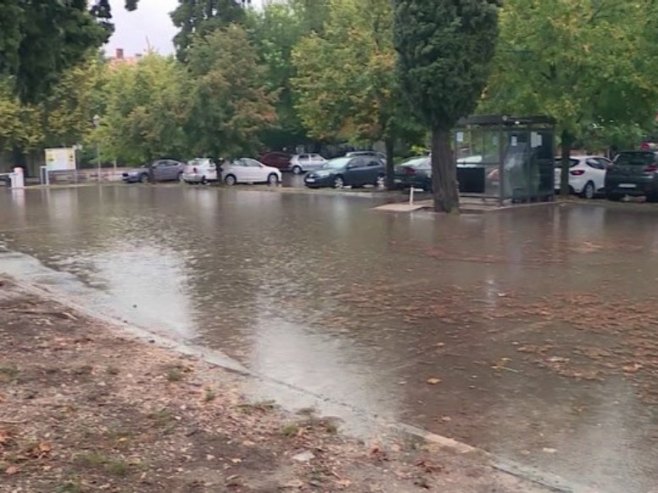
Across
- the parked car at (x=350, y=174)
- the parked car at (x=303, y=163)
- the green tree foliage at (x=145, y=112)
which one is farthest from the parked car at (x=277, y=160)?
the parked car at (x=350, y=174)

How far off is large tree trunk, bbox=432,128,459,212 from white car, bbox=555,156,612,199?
6.75 metres

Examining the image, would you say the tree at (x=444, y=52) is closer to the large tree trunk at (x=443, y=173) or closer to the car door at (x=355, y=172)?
the large tree trunk at (x=443, y=173)

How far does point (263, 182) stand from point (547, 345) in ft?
111

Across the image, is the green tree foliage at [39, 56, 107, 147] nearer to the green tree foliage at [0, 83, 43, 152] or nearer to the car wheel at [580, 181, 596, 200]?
the green tree foliage at [0, 83, 43, 152]

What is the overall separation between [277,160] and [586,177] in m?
31.4

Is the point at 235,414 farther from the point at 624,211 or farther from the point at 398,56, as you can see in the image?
the point at 624,211

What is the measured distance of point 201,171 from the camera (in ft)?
137

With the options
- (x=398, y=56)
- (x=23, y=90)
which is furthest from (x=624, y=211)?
(x=23, y=90)

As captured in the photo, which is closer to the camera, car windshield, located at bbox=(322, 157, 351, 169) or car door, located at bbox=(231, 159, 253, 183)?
car windshield, located at bbox=(322, 157, 351, 169)

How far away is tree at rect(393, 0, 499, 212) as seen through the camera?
20.4 meters

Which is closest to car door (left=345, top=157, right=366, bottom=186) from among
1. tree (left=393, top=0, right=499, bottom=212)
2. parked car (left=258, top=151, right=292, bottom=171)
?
tree (left=393, top=0, right=499, bottom=212)

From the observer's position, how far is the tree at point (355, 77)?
28750 mm

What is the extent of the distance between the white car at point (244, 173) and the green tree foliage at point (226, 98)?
1.67 m

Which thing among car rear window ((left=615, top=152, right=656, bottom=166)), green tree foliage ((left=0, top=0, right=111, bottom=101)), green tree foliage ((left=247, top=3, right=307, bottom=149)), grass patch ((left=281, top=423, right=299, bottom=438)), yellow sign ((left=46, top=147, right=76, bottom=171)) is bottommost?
grass patch ((left=281, top=423, right=299, bottom=438))
